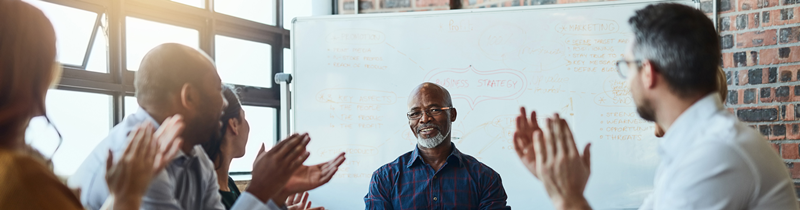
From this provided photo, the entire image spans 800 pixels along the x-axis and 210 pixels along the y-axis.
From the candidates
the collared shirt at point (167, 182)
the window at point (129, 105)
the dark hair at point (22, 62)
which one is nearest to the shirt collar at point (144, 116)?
the collared shirt at point (167, 182)

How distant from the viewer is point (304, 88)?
3672 mm

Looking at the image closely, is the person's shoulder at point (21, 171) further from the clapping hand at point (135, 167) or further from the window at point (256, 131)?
the window at point (256, 131)

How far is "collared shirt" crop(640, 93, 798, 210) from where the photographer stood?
3.46 ft

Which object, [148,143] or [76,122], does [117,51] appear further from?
[148,143]

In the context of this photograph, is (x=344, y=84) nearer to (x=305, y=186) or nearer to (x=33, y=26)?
(x=305, y=186)

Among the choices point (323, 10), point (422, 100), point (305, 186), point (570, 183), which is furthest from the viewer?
point (323, 10)

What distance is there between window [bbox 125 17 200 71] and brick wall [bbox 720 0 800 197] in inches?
120

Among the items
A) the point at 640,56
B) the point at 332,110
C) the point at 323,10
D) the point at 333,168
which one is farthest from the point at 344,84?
the point at 640,56

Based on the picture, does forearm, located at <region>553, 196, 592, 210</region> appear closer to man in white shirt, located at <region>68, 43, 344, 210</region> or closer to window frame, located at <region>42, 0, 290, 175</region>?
man in white shirt, located at <region>68, 43, 344, 210</region>

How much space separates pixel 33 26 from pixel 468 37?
2.79 m

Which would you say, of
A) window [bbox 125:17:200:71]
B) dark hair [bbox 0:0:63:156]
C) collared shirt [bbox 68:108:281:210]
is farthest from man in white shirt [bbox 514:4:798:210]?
window [bbox 125:17:200:71]

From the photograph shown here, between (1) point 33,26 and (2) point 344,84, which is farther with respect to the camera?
(2) point 344,84

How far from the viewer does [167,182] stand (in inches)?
48.2

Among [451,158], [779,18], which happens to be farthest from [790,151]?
[451,158]
